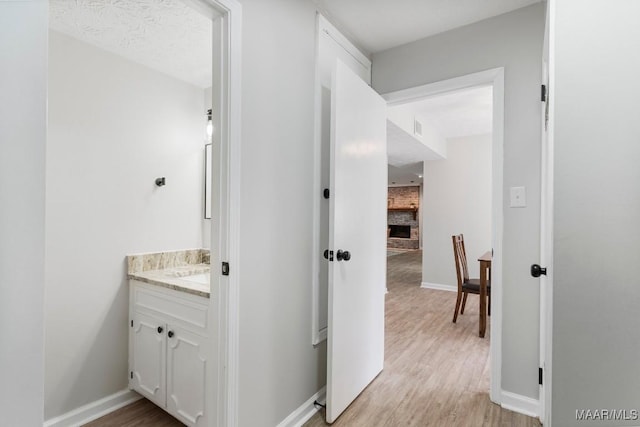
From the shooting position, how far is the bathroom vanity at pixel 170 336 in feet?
5.31

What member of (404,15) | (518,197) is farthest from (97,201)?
(518,197)

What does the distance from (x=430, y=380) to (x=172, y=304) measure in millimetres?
1782

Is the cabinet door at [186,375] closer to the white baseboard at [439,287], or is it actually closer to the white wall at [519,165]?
the white wall at [519,165]

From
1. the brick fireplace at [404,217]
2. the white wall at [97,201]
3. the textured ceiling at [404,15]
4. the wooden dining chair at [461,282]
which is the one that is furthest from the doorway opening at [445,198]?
the brick fireplace at [404,217]

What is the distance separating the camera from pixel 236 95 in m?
1.37

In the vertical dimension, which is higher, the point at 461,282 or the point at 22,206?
the point at 22,206

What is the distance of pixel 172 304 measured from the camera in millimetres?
1760

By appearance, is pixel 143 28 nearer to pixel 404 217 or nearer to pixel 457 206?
pixel 457 206

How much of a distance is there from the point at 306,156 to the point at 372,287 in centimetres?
101

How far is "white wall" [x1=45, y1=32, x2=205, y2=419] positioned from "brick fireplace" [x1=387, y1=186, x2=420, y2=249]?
10.6m

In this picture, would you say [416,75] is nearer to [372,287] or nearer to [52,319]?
[372,287]

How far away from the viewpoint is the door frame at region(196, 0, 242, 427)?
1.35 meters

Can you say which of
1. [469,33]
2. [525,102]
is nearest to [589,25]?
[525,102]

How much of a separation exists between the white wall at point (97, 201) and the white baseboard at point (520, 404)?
2401mm
